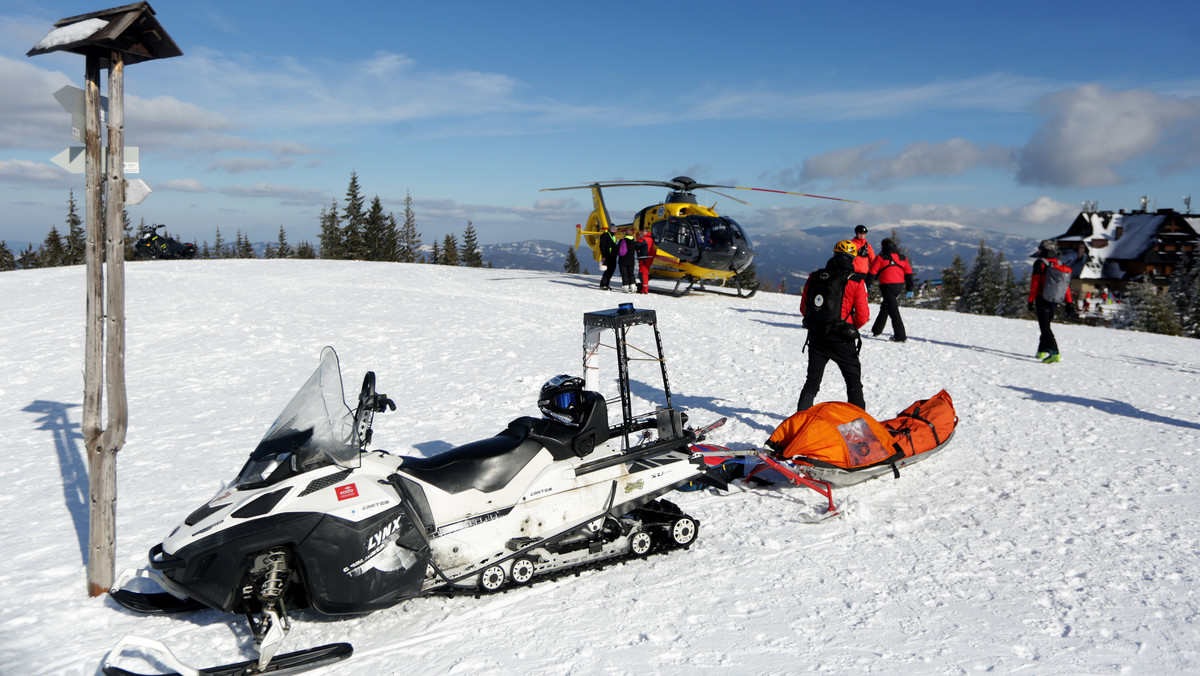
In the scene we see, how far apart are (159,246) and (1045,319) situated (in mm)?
29916

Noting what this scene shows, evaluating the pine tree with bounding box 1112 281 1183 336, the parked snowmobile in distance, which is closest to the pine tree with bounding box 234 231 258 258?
the parked snowmobile in distance

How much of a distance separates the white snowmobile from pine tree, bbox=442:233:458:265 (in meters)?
59.0

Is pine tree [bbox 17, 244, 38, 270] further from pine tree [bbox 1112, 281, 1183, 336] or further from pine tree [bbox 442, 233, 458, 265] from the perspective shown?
pine tree [bbox 1112, 281, 1183, 336]

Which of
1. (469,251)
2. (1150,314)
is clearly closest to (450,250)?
(469,251)

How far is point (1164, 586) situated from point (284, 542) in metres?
4.89

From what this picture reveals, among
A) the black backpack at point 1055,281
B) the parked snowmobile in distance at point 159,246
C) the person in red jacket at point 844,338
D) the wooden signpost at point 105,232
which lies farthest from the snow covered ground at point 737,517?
the parked snowmobile in distance at point 159,246

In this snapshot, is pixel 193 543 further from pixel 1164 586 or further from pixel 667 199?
pixel 667 199

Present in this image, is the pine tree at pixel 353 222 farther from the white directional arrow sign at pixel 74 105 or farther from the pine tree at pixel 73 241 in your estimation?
the white directional arrow sign at pixel 74 105

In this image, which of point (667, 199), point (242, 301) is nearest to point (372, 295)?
point (242, 301)

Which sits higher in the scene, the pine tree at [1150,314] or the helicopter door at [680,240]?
the helicopter door at [680,240]

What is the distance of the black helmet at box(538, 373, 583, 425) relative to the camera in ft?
15.2

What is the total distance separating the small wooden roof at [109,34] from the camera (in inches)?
147

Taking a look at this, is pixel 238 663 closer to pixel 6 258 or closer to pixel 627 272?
pixel 627 272

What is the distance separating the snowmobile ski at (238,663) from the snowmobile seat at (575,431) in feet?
5.27
